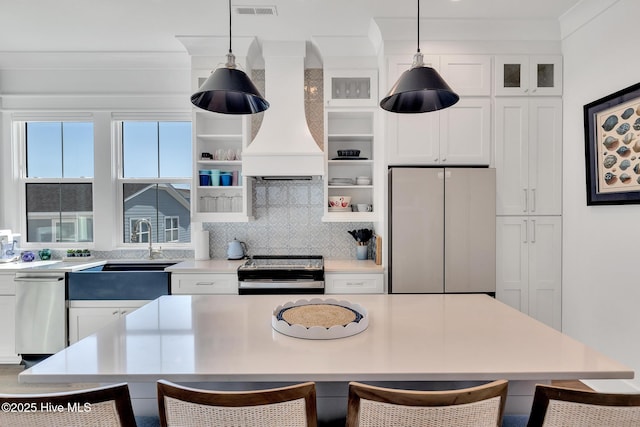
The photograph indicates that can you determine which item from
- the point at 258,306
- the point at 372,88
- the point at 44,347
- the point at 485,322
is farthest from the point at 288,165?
the point at 44,347

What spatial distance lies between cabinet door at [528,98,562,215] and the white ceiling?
2.42ft

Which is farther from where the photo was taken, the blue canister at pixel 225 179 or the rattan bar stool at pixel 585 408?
the blue canister at pixel 225 179

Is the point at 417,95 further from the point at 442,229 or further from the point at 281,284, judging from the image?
the point at 281,284

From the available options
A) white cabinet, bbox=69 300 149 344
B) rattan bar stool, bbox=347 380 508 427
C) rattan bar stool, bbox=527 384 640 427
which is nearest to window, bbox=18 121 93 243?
white cabinet, bbox=69 300 149 344

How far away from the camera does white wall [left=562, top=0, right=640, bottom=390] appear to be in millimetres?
2412

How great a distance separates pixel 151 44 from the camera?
3434 millimetres

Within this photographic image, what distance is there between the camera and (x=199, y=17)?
116 inches

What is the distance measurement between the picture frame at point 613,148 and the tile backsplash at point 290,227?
2006 millimetres

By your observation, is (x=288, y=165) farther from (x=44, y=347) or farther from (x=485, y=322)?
(x=44, y=347)

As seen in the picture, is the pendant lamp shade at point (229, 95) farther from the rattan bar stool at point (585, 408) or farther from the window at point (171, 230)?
the window at point (171, 230)

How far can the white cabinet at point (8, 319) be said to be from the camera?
3162 millimetres

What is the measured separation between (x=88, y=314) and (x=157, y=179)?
148 centimetres

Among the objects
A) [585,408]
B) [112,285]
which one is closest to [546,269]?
[585,408]

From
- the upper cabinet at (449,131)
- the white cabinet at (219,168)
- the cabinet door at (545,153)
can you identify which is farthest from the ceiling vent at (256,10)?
the cabinet door at (545,153)
